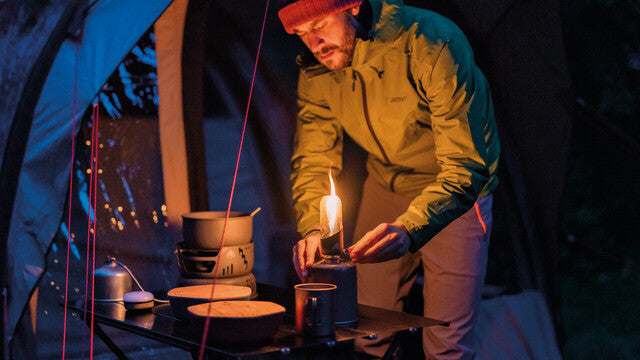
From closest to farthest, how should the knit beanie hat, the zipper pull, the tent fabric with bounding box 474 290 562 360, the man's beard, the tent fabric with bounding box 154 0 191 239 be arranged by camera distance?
the knit beanie hat, the man's beard, the zipper pull, the tent fabric with bounding box 154 0 191 239, the tent fabric with bounding box 474 290 562 360

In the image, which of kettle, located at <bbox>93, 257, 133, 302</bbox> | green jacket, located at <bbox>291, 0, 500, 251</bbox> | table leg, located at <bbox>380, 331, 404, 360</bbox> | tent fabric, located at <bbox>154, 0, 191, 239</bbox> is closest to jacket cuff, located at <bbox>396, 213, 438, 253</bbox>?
green jacket, located at <bbox>291, 0, 500, 251</bbox>

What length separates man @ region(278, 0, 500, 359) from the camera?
202 centimetres

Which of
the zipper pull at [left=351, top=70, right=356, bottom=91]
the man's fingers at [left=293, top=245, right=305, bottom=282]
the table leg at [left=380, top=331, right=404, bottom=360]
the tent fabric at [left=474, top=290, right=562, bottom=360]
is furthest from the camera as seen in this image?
the tent fabric at [left=474, top=290, right=562, bottom=360]

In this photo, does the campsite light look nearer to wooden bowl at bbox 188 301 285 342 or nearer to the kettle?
wooden bowl at bbox 188 301 285 342

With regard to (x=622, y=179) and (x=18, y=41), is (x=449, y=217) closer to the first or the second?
(x=18, y=41)

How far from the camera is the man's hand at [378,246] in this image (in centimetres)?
179

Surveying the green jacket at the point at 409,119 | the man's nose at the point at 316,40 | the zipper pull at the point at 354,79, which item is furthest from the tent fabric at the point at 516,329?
the man's nose at the point at 316,40

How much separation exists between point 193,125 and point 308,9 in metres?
1.14

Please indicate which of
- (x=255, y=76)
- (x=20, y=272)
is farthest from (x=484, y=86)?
(x=20, y=272)

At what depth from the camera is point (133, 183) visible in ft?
9.53

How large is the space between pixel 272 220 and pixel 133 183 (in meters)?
0.64

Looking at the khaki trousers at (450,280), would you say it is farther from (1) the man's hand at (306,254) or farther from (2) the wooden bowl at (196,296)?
(2) the wooden bowl at (196,296)

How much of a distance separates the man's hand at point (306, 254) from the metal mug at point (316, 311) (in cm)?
40

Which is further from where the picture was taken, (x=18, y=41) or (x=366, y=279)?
(x=366, y=279)
